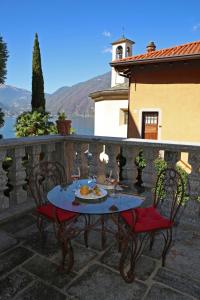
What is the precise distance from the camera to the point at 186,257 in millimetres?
2529

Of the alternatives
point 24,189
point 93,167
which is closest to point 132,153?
point 93,167

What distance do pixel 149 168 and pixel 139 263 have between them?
1.39 metres

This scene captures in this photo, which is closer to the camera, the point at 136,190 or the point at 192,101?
the point at 136,190

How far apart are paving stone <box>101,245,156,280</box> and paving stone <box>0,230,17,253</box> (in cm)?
112

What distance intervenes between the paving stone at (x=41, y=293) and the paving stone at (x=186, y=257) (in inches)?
45.6

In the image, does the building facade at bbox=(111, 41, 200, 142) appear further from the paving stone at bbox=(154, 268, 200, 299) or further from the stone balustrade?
the paving stone at bbox=(154, 268, 200, 299)

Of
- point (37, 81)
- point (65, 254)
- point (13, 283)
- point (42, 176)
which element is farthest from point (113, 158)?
point (37, 81)

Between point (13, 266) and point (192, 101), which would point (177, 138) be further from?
point (13, 266)

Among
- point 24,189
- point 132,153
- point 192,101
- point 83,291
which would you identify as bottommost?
point 83,291

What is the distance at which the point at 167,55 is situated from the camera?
10320 millimetres

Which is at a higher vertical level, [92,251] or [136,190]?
[136,190]

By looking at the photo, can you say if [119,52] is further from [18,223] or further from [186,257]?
[186,257]

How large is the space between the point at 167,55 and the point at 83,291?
10.5m

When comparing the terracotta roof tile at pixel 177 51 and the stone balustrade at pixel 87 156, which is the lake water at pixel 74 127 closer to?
the stone balustrade at pixel 87 156
